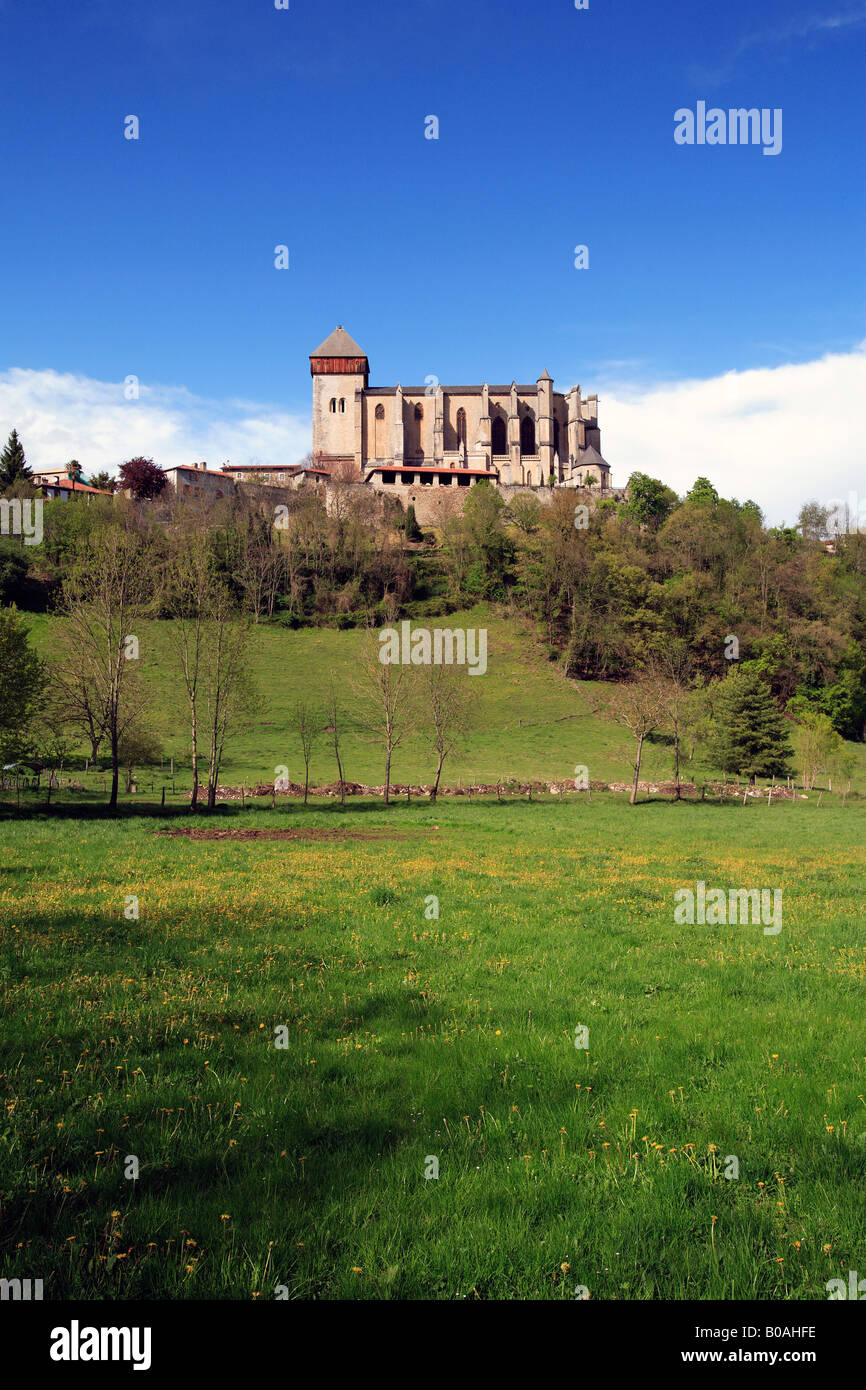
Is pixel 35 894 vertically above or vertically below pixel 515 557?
below

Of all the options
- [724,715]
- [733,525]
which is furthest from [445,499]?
[724,715]

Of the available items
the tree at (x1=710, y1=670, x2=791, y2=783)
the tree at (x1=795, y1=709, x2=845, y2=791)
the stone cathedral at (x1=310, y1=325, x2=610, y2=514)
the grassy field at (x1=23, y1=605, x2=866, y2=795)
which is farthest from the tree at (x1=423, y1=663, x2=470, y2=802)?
the stone cathedral at (x1=310, y1=325, x2=610, y2=514)

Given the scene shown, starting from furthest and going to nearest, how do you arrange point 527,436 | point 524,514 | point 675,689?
1. point 527,436
2. point 524,514
3. point 675,689

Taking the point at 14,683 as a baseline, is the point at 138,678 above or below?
above

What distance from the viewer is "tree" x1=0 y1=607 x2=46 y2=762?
99.7 feet

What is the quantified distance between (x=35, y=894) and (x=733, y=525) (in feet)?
333

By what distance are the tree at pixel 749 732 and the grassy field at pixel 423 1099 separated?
4441 cm

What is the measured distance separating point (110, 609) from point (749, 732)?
44544 millimetres

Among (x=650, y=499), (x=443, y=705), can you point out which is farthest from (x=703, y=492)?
(x=443, y=705)

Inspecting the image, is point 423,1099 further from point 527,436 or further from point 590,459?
point 527,436

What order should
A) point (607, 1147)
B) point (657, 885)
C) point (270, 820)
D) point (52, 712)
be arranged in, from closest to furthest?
point (607, 1147) < point (657, 885) < point (270, 820) < point (52, 712)

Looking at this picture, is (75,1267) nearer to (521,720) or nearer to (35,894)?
(35,894)

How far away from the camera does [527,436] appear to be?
513 ft

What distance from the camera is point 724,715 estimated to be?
185 ft
